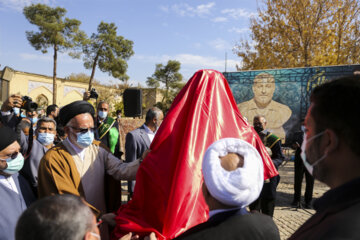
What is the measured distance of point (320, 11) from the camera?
13633 mm

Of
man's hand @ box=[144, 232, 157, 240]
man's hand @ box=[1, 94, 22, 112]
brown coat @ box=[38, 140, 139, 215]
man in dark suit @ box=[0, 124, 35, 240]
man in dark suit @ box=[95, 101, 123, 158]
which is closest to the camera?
man's hand @ box=[144, 232, 157, 240]

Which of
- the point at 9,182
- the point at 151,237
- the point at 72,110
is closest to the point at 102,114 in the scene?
the point at 72,110

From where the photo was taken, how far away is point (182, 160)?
Answer: 6.83ft

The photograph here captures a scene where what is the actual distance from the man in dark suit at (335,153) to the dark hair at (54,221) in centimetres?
95

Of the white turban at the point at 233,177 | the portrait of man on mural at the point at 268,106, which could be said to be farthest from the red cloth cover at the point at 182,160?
the portrait of man on mural at the point at 268,106

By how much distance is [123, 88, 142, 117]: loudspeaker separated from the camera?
279 inches

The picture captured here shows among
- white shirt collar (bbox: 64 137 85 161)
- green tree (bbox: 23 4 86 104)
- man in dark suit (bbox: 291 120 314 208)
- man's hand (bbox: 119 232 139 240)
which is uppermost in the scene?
green tree (bbox: 23 4 86 104)

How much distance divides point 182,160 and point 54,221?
1055mm

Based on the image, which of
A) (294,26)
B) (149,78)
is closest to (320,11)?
(294,26)

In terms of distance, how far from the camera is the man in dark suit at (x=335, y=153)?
0.98 m

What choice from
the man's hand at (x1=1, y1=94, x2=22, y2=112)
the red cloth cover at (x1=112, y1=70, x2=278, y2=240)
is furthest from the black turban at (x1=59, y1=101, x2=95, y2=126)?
the man's hand at (x1=1, y1=94, x2=22, y2=112)

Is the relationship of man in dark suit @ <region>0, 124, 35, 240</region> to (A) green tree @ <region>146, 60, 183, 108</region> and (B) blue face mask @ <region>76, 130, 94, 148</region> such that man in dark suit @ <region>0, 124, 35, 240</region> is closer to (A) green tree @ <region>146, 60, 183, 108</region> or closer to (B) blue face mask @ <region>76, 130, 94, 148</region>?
(B) blue face mask @ <region>76, 130, 94, 148</region>

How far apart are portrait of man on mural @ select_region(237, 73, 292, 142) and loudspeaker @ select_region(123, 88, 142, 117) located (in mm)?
9396

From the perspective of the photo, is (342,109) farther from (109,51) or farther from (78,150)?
(109,51)
